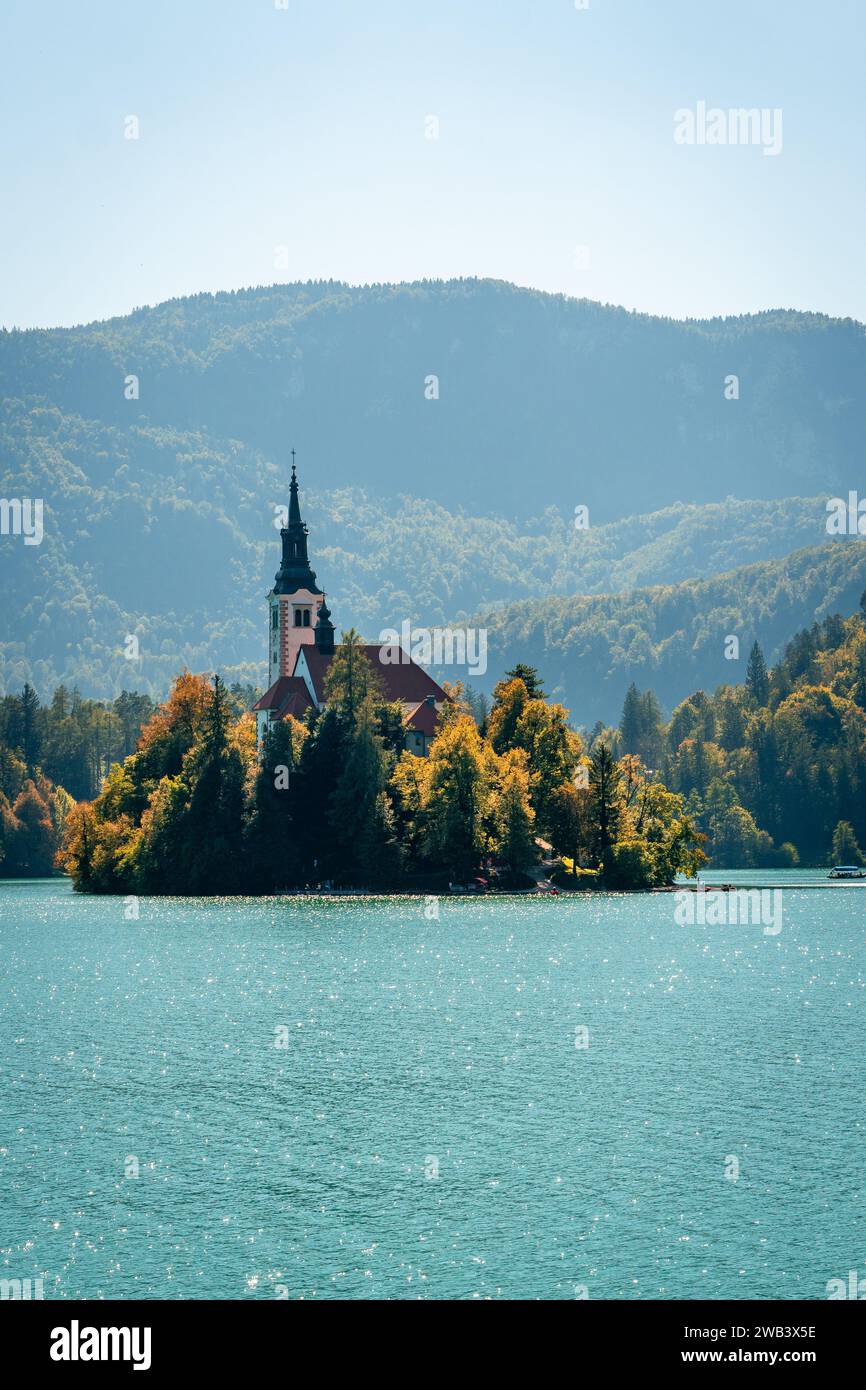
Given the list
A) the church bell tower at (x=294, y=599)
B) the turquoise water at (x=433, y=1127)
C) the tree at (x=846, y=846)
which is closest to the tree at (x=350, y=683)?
the church bell tower at (x=294, y=599)

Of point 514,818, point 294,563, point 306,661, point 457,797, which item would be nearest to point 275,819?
point 457,797

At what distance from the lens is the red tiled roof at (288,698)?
15586 cm

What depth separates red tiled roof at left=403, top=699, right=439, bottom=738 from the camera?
510 ft

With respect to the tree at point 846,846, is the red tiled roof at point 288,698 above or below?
above

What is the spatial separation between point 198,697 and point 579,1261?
4189 inches

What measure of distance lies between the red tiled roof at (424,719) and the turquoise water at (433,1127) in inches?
2806

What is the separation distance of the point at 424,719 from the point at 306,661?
12.1 meters

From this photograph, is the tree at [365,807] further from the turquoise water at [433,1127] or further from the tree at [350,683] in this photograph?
the turquoise water at [433,1127]

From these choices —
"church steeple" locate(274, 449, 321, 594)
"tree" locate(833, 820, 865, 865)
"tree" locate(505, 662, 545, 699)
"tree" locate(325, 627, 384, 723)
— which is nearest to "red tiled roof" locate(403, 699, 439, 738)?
"tree" locate(505, 662, 545, 699)

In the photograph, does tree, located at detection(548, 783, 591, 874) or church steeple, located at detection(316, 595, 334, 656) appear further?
church steeple, located at detection(316, 595, 334, 656)

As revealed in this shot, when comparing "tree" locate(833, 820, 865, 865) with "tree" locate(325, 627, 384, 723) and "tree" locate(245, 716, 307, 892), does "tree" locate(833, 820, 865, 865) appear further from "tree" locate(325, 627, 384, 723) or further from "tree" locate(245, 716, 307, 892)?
"tree" locate(245, 716, 307, 892)

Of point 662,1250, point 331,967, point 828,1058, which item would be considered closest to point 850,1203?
point 662,1250

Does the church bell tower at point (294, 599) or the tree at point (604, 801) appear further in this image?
the church bell tower at point (294, 599)

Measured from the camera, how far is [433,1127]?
43.9 metres
